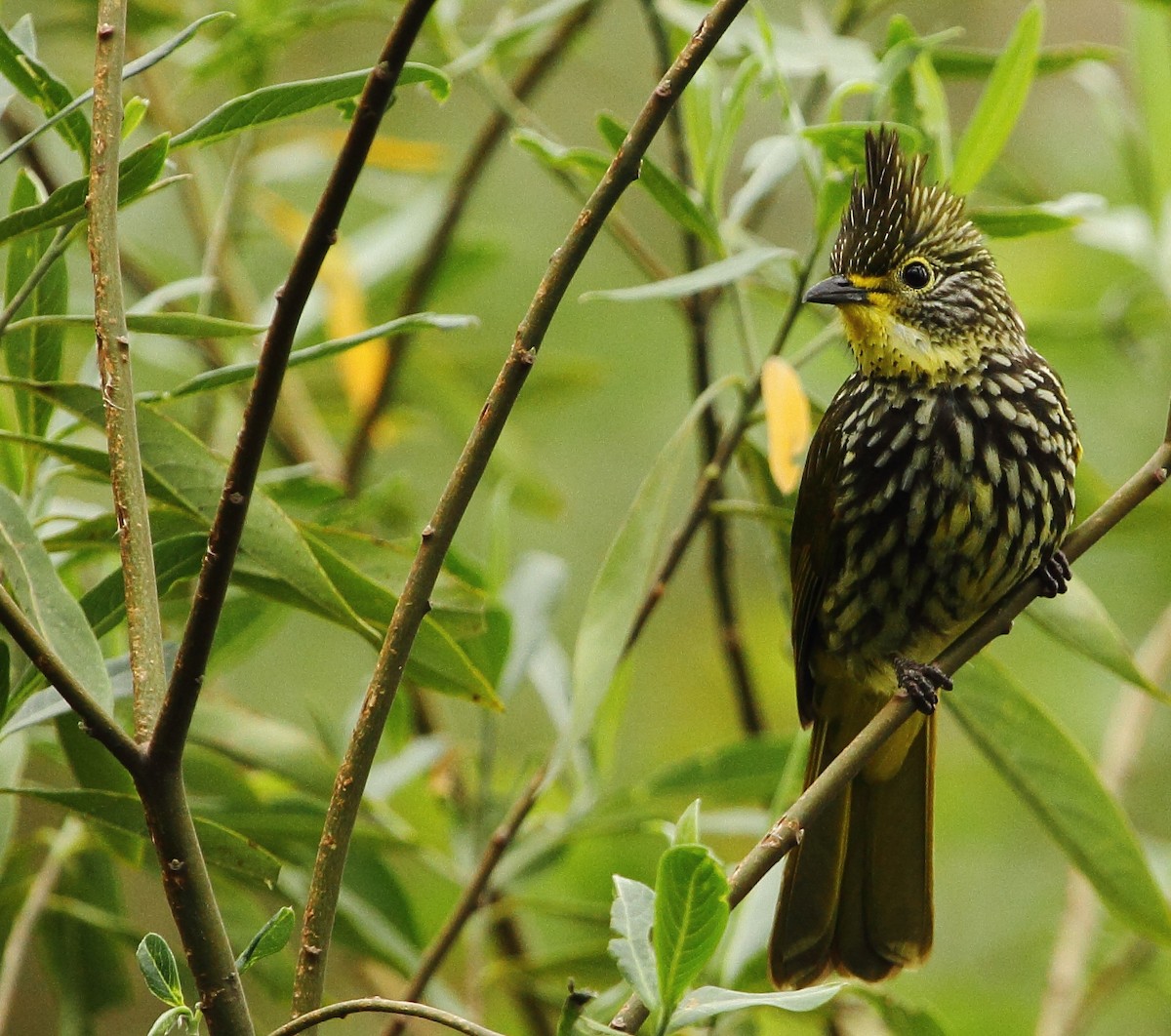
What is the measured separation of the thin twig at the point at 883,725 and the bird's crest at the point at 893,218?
68 cm

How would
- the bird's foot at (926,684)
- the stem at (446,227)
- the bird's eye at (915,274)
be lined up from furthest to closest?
the stem at (446,227) < the bird's eye at (915,274) < the bird's foot at (926,684)

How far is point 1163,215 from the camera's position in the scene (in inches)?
146

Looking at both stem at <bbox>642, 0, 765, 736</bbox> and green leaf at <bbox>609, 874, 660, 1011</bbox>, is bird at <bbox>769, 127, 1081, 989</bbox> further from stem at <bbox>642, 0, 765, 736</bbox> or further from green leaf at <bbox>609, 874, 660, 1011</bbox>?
green leaf at <bbox>609, 874, 660, 1011</bbox>

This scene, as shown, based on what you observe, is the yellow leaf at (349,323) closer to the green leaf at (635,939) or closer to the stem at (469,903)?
the stem at (469,903)

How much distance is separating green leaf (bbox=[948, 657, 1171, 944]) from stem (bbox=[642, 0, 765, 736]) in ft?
2.29

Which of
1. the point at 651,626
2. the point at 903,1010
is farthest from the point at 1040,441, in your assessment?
the point at 651,626

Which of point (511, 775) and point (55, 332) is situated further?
point (511, 775)

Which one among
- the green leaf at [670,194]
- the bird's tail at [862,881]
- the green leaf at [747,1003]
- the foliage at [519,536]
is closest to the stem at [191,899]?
the foliage at [519,536]

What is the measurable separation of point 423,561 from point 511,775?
2.35 m

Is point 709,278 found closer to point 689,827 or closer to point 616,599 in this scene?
point 616,599

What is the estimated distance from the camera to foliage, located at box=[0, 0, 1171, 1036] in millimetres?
1858

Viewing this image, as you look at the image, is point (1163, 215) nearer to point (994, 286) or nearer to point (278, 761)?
point (994, 286)

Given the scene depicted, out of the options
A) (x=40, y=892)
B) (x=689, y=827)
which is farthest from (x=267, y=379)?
(x=40, y=892)

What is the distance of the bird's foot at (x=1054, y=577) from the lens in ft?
8.52
